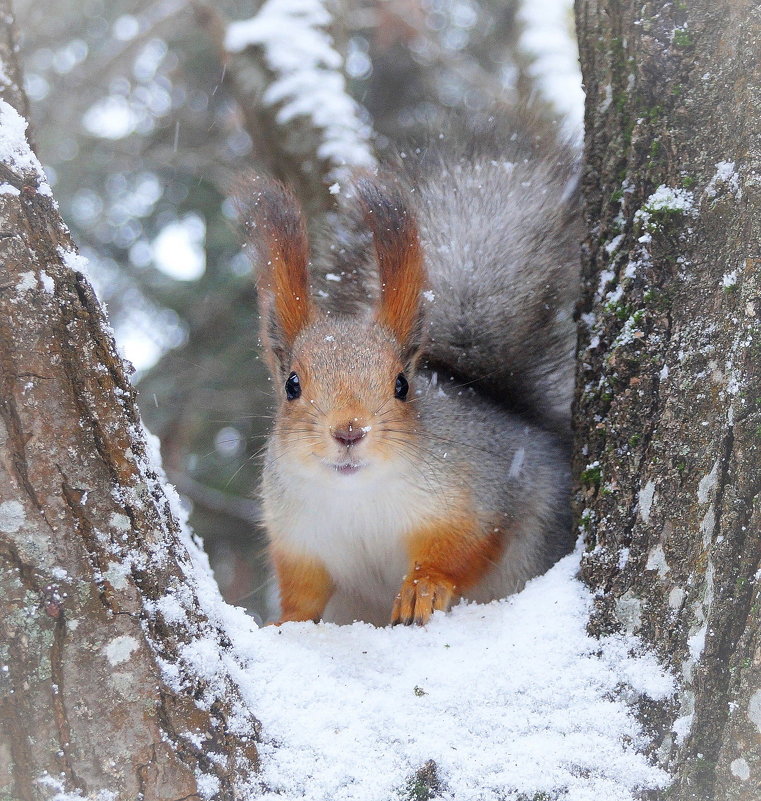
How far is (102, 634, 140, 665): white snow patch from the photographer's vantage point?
38.7 inches

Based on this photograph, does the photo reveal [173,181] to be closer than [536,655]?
No

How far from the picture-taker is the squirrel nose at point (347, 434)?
1.59 metres

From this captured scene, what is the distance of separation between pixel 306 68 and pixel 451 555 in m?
1.63

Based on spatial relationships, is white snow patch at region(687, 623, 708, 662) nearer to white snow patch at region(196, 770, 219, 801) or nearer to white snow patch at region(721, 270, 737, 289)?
white snow patch at region(721, 270, 737, 289)

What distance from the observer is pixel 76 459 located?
99 centimetres

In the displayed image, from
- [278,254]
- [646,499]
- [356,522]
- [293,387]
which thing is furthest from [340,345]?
[646,499]

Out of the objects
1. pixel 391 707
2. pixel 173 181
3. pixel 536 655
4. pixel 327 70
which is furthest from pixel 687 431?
pixel 173 181

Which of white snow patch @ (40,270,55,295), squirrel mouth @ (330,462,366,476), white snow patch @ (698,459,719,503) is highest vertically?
squirrel mouth @ (330,462,366,476)

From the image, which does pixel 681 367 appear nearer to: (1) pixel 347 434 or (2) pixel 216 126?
(1) pixel 347 434

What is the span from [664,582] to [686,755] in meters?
0.23

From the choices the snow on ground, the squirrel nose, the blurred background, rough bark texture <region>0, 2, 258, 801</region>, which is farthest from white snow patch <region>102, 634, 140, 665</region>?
the blurred background

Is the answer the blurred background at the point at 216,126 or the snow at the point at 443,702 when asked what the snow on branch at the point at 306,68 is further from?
the snow at the point at 443,702

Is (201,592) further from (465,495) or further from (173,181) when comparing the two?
(173,181)

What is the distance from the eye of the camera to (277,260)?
1827mm
